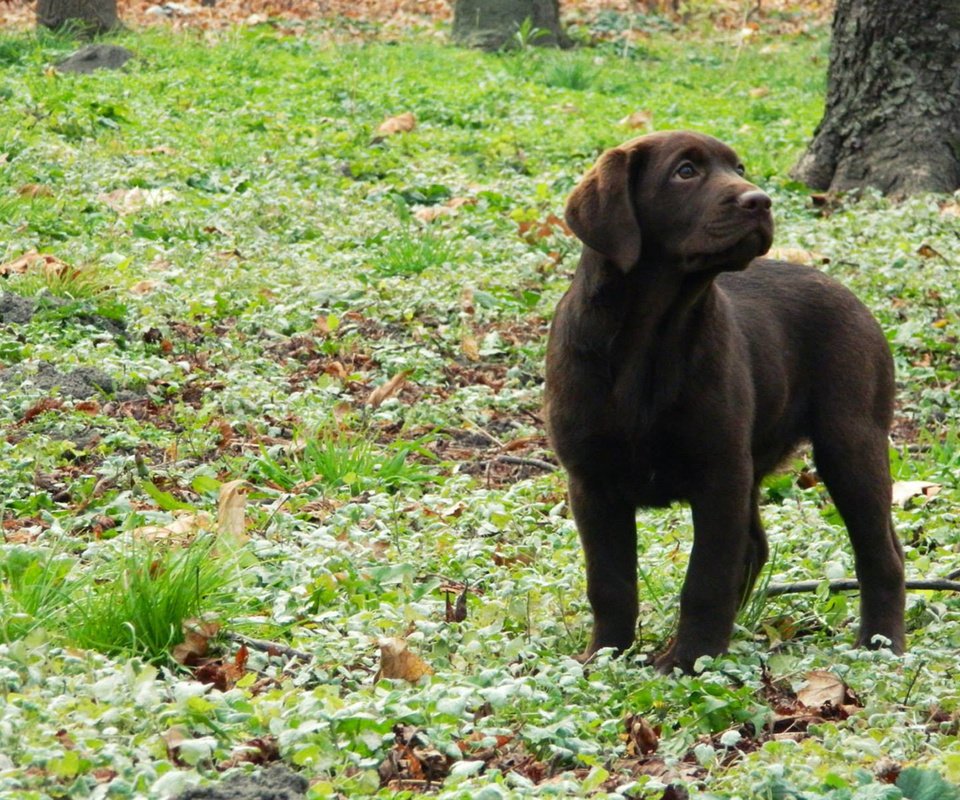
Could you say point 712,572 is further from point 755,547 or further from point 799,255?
point 799,255

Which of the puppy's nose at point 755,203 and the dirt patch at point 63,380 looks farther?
the dirt patch at point 63,380

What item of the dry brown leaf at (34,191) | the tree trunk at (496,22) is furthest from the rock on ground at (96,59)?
the dry brown leaf at (34,191)

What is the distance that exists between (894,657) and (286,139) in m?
8.33

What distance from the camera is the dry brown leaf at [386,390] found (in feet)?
22.9

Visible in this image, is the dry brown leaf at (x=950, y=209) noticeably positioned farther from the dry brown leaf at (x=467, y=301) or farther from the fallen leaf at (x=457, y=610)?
the fallen leaf at (x=457, y=610)

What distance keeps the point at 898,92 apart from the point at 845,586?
20.4ft

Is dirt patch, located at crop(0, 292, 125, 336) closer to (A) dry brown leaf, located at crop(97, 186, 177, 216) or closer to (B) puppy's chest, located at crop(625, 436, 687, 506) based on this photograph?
(A) dry brown leaf, located at crop(97, 186, 177, 216)

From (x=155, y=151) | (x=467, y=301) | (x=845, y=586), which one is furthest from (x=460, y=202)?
(x=845, y=586)

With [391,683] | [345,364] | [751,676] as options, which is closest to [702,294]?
[751,676]

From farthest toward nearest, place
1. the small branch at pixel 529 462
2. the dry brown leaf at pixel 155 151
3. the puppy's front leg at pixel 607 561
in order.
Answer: the dry brown leaf at pixel 155 151 < the small branch at pixel 529 462 < the puppy's front leg at pixel 607 561

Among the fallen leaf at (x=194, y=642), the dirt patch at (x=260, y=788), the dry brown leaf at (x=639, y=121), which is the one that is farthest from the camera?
the dry brown leaf at (x=639, y=121)

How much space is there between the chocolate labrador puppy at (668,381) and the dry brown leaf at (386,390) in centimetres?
250

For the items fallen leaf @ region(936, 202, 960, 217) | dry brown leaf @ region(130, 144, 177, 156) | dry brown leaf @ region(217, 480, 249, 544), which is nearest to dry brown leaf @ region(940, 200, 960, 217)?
fallen leaf @ region(936, 202, 960, 217)

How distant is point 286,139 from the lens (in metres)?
11.5
